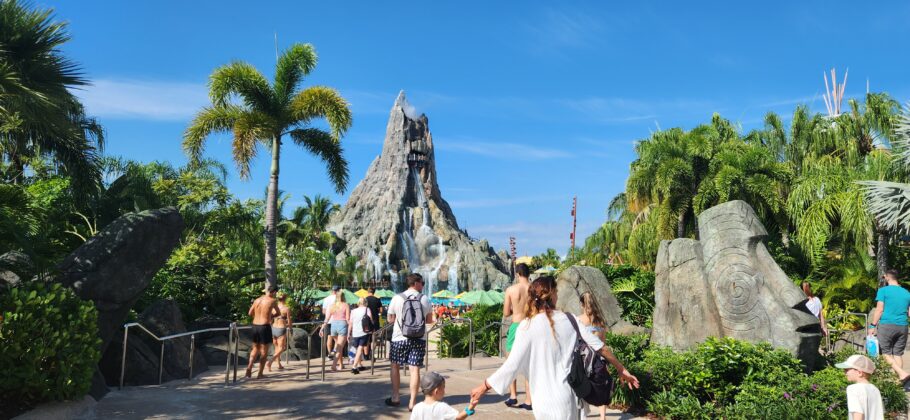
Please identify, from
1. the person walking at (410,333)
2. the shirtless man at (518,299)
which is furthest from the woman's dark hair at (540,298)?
the person walking at (410,333)

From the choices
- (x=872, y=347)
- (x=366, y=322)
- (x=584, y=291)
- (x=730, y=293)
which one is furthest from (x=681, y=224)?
(x=366, y=322)

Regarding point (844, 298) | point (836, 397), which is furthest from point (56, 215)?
point (844, 298)

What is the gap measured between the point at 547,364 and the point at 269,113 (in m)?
14.9

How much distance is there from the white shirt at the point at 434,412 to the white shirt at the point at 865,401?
2.56 metres

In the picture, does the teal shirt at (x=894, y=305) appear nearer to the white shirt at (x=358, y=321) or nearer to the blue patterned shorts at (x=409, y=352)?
the blue patterned shorts at (x=409, y=352)

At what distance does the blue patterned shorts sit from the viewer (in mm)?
8141

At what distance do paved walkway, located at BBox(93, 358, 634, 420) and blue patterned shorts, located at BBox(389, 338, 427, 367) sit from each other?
603 mm

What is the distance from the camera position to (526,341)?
14.4 feet

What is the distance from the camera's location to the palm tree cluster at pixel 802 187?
19.2m

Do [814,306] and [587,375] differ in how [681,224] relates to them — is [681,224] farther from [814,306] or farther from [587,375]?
[587,375]

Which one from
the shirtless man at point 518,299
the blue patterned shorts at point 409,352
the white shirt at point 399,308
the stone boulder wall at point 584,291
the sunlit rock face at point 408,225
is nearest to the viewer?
the shirtless man at point 518,299

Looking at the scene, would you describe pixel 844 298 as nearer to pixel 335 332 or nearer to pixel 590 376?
pixel 335 332

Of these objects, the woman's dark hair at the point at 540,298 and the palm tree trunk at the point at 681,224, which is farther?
the palm tree trunk at the point at 681,224

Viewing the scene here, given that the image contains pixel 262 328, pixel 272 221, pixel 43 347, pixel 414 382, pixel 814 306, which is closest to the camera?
pixel 43 347
